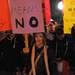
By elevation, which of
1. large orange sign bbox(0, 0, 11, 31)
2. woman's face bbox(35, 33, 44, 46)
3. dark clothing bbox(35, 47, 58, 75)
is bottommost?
dark clothing bbox(35, 47, 58, 75)

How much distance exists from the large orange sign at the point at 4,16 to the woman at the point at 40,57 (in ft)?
0.73

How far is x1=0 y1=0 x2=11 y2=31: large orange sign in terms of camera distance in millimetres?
1855

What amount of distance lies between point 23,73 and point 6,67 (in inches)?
6.5

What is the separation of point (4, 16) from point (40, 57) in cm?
40

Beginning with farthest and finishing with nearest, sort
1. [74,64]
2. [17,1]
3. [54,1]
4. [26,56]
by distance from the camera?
[54,1] → [74,64] → [26,56] → [17,1]

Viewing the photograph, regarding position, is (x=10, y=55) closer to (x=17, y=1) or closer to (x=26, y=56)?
(x=26, y=56)

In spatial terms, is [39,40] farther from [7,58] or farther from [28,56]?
[7,58]

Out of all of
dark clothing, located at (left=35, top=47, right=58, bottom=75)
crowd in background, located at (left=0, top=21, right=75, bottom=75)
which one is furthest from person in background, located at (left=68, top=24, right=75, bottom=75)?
dark clothing, located at (left=35, top=47, right=58, bottom=75)

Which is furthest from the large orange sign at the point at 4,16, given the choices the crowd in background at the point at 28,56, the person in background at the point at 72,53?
the person in background at the point at 72,53

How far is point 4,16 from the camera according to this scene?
6.11 ft

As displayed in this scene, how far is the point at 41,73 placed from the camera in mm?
1889

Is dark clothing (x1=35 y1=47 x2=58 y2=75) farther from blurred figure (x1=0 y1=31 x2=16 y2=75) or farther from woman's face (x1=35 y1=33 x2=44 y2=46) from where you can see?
blurred figure (x1=0 y1=31 x2=16 y2=75)

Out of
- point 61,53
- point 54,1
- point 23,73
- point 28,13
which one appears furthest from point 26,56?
point 54,1

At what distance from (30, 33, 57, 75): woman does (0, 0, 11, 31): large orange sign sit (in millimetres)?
224
